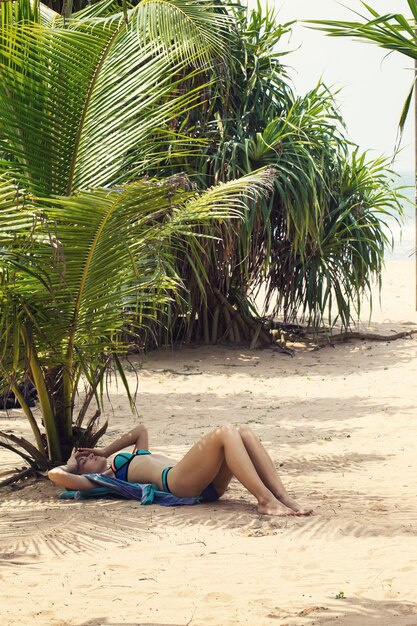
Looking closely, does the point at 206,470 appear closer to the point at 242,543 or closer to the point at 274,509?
the point at 274,509

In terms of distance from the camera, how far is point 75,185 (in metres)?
4.93

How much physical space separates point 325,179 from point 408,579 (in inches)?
302

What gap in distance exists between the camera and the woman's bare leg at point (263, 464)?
4.45 metres

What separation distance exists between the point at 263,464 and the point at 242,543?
548 millimetres

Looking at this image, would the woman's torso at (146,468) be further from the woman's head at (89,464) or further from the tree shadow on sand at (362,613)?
the tree shadow on sand at (362,613)

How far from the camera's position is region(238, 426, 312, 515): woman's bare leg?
14.6ft

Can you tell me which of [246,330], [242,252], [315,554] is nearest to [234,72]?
[242,252]

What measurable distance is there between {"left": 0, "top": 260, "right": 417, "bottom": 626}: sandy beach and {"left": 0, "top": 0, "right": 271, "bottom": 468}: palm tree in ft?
2.66

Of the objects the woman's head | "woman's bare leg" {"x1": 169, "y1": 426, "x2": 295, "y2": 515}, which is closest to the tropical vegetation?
the woman's head

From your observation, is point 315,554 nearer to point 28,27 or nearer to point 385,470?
point 385,470

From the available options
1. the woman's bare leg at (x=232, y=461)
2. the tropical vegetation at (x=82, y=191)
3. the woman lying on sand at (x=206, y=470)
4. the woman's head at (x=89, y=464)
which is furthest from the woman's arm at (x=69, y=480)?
the woman's bare leg at (x=232, y=461)

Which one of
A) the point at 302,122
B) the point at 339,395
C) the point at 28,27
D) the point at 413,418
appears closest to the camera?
the point at 28,27

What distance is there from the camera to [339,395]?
828 centimetres

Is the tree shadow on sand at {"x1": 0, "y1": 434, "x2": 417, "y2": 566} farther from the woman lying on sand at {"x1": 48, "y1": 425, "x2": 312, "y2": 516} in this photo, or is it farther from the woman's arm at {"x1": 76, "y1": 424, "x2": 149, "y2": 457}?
the woman's arm at {"x1": 76, "y1": 424, "x2": 149, "y2": 457}
